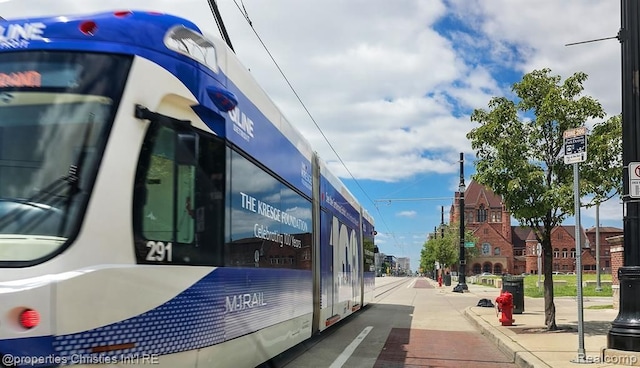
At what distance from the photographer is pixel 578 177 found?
881 cm

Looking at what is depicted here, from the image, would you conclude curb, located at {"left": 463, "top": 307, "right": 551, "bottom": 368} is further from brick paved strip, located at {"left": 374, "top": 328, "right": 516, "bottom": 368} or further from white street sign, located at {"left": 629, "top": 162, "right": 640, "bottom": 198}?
white street sign, located at {"left": 629, "top": 162, "right": 640, "bottom": 198}

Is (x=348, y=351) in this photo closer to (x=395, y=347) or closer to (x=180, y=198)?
(x=395, y=347)

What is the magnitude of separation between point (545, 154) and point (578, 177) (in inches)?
178

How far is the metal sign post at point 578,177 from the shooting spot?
28.8 feet

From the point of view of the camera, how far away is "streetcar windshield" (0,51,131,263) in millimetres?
3910

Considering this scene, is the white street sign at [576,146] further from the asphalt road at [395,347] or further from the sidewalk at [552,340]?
the asphalt road at [395,347]

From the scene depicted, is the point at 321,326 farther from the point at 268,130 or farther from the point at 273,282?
the point at 268,130

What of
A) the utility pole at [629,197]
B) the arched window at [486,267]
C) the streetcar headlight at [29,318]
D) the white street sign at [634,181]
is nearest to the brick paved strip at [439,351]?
the utility pole at [629,197]

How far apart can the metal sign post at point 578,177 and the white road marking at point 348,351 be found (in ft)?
12.1

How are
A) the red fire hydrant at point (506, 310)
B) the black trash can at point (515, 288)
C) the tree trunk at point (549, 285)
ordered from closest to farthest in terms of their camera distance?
the tree trunk at point (549, 285)
the red fire hydrant at point (506, 310)
the black trash can at point (515, 288)

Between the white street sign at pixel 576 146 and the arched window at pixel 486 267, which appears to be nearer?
the white street sign at pixel 576 146

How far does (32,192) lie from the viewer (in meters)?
3.98

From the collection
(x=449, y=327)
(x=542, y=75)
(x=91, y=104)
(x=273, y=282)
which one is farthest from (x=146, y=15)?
(x=449, y=327)

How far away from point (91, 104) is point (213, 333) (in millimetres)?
2380
